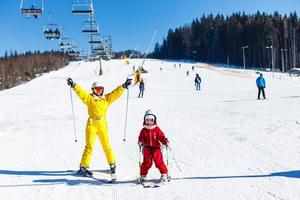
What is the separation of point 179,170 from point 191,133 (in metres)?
4.97

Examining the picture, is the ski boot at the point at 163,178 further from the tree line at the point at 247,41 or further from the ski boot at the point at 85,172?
the tree line at the point at 247,41

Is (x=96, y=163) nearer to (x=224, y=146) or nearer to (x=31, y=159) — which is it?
(x=31, y=159)

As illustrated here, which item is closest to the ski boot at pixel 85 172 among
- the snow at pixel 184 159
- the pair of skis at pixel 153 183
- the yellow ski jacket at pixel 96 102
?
the snow at pixel 184 159

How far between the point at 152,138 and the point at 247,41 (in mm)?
102236

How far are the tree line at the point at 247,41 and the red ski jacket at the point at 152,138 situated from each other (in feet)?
262

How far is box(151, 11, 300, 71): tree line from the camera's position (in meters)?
101

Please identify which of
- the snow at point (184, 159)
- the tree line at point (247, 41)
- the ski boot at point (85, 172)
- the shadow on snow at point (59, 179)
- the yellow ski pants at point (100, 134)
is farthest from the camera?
the tree line at point (247, 41)

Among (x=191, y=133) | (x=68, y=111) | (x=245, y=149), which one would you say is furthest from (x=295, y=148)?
(x=68, y=111)

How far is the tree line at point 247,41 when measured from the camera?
101 meters

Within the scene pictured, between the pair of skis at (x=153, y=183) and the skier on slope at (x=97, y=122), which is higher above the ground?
the skier on slope at (x=97, y=122)

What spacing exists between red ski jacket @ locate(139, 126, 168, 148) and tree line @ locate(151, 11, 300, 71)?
79774 mm

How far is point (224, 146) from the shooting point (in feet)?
36.0

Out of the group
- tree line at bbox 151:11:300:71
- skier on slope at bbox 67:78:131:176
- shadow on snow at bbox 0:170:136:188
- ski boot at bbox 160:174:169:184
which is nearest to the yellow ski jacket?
skier on slope at bbox 67:78:131:176

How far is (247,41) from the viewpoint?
106375mm
